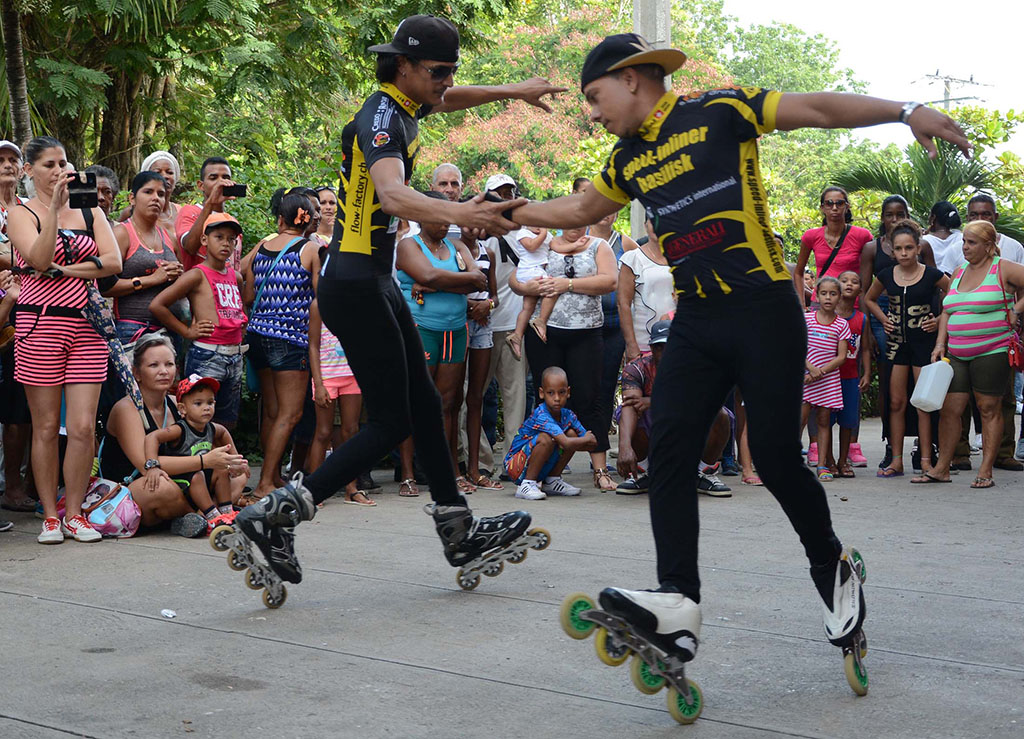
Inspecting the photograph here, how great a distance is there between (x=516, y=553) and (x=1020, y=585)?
7.47ft

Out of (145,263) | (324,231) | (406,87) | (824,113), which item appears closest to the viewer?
(824,113)

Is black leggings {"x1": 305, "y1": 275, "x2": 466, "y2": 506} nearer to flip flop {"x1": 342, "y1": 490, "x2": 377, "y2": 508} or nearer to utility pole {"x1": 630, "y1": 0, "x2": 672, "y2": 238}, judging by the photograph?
flip flop {"x1": 342, "y1": 490, "x2": 377, "y2": 508}

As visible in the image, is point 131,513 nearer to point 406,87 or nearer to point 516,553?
point 516,553

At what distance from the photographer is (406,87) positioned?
4.84 meters

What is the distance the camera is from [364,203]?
479 centimetres

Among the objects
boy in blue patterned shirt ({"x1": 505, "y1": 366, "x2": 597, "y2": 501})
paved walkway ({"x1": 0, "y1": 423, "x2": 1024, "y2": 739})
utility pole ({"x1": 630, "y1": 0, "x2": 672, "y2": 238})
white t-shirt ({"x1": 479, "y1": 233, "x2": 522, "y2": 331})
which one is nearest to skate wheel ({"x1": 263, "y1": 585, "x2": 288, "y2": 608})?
paved walkway ({"x1": 0, "y1": 423, "x2": 1024, "y2": 739})

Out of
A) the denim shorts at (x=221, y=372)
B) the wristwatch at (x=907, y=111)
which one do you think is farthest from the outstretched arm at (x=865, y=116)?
the denim shorts at (x=221, y=372)

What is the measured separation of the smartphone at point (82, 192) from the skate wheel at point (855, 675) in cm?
478

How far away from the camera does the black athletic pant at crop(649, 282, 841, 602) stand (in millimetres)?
3645

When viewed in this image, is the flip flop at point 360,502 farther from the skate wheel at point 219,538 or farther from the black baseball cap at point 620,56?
the black baseball cap at point 620,56

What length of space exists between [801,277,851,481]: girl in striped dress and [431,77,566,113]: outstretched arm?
4.56m

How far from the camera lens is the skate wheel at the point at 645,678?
3.50 m

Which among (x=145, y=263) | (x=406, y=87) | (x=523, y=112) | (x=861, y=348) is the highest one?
(x=523, y=112)

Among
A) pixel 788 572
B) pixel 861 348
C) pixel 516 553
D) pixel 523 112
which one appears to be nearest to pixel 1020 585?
pixel 788 572
